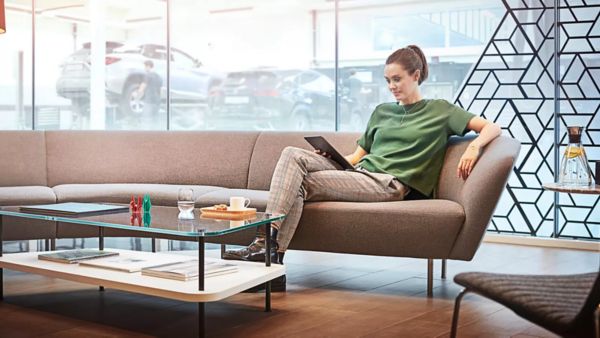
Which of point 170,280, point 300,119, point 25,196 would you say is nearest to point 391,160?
point 170,280

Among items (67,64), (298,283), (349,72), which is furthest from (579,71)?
(67,64)

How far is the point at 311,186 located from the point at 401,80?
0.72m

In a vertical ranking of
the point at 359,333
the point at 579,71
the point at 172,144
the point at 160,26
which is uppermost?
the point at 160,26

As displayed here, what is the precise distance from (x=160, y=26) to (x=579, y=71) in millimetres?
3151

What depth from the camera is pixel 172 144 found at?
4.82 meters

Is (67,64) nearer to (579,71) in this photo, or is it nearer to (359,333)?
(579,71)

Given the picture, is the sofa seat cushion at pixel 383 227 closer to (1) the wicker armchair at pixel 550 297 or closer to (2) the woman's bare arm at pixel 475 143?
(2) the woman's bare arm at pixel 475 143

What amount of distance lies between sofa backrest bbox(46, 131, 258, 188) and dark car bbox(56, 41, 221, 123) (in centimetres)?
148

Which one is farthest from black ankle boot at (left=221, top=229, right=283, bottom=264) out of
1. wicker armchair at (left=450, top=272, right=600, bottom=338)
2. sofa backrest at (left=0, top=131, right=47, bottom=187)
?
sofa backrest at (left=0, top=131, right=47, bottom=187)

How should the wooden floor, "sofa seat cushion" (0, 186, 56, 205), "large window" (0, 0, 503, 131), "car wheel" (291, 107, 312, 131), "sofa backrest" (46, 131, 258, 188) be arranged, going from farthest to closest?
"car wheel" (291, 107, 312, 131), "large window" (0, 0, 503, 131), "sofa backrest" (46, 131, 258, 188), "sofa seat cushion" (0, 186, 56, 205), the wooden floor

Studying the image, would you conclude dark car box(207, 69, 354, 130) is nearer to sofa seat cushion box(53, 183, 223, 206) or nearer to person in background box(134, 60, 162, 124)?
person in background box(134, 60, 162, 124)

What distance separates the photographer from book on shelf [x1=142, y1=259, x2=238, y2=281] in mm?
2941

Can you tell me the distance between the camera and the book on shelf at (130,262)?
310 centimetres

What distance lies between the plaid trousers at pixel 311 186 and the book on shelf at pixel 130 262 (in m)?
0.49
